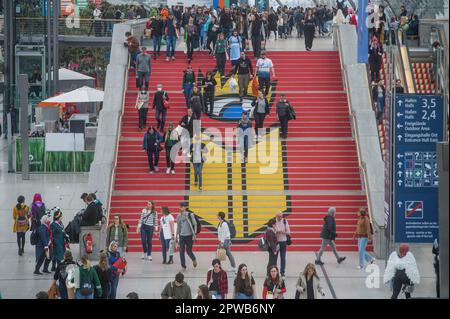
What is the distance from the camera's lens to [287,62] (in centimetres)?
3859

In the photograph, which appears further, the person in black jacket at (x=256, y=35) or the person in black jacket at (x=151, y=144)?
the person in black jacket at (x=256, y=35)

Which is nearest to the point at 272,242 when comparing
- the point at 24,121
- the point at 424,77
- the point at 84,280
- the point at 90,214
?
the point at 90,214

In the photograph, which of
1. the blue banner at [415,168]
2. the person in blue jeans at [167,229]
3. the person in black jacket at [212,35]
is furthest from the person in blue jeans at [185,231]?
the person in black jacket at [212,35]

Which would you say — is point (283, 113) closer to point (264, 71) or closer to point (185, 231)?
Result: point (264, 71)

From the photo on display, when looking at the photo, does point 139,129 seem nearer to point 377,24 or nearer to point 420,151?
point 377,24

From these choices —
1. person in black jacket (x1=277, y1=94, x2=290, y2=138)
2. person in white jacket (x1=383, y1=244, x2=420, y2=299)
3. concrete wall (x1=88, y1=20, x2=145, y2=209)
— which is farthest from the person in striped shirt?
person in black jacket (x1=277, y1=94, x2=290, y2=138)

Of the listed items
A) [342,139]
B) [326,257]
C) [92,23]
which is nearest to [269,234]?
[326,257]

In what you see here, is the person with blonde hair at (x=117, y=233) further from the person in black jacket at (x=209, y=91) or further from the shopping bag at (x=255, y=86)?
the shopping bag at (x=255, y=86)

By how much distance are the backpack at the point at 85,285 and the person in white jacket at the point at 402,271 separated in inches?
202

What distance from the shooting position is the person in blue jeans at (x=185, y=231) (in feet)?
82.0

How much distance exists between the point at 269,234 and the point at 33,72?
33.9 meters

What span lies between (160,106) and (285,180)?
4248 millimetres

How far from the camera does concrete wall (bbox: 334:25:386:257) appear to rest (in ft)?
92.3

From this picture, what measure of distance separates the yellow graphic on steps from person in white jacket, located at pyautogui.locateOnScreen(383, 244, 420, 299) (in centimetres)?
803
